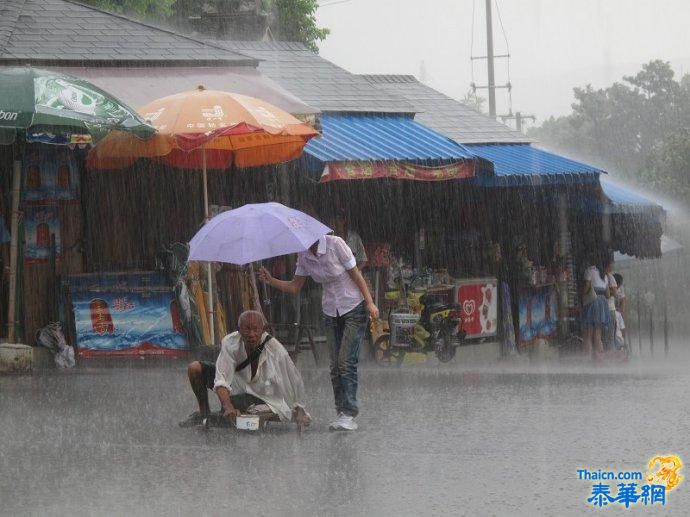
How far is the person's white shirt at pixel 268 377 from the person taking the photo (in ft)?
30.7

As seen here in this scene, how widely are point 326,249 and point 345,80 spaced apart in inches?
378

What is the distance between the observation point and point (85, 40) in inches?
599

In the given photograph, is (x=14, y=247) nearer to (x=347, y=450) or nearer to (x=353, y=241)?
(x=353, y=241)

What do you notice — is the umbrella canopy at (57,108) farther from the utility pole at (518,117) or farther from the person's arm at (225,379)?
the utility pole at (518,117)

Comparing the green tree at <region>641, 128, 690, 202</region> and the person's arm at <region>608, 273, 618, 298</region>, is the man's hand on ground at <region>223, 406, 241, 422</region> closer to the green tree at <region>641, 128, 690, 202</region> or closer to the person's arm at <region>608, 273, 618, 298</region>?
the person's arm at <region>608, 273, 618, 298</region>

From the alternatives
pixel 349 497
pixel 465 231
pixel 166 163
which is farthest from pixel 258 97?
pixel 349 497

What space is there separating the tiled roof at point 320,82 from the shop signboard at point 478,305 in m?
2.69

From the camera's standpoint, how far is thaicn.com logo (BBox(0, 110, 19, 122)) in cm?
1183

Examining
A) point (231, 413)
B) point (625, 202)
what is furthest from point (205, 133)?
point (625, 202)

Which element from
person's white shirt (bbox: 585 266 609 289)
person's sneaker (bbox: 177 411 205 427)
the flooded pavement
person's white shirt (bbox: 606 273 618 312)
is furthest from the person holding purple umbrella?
person's white shirt (bbox: 606 273 618 312)

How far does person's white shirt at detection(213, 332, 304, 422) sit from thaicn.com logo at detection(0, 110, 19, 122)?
385 cm

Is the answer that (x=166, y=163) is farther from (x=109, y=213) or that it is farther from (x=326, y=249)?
(x=326, y=249)

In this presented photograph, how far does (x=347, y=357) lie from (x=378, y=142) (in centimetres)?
675

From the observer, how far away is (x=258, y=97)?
14664mm
